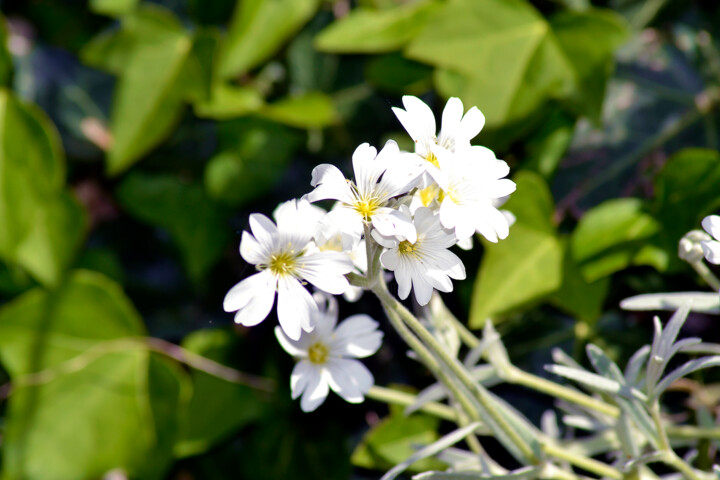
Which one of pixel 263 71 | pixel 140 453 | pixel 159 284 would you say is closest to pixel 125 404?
pixel 140 453

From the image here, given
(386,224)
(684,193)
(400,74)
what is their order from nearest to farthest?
(386,224), (684,193), (400,74)

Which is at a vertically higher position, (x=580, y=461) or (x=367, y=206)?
(x=367, y=206)

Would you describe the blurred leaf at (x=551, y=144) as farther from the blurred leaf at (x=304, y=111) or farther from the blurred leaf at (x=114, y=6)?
the blurred leaf at (x=114, y=6)

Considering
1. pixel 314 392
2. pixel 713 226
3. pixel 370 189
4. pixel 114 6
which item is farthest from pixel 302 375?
pixel 114 6

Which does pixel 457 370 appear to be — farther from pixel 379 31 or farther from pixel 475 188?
pixel 379 31

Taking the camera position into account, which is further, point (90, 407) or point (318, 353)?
point (90, 407)

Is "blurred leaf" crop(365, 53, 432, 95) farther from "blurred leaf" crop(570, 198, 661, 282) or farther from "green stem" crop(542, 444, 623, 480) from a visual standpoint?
"green stem" crop(542, 444, 623, 480)

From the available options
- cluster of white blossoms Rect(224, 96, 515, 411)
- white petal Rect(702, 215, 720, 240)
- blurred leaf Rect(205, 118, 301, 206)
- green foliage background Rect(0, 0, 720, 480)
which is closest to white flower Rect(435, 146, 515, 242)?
cluster of white blossoms Rect(224, 96, 515, 411)

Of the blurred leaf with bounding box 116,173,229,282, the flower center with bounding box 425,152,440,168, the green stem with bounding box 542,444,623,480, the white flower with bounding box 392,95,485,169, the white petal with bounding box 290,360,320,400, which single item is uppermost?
the white flower with bounding box 392,95,485,169
